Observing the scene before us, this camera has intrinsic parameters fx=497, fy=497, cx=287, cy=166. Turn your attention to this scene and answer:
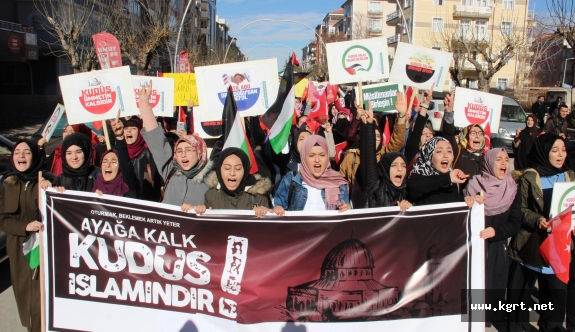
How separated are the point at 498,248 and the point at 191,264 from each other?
249cm

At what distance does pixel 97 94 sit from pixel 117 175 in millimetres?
1360

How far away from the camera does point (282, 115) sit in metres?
4.99

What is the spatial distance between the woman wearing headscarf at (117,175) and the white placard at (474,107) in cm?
434

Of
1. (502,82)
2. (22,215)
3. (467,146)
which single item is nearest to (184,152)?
(22,215)

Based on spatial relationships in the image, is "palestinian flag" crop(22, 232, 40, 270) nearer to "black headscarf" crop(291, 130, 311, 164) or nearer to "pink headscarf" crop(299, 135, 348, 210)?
"pink headscarf" crop(299, 135, 348, 210)

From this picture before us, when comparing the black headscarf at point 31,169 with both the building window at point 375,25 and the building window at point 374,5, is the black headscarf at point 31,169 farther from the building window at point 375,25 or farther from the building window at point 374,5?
the building window at point 374,5

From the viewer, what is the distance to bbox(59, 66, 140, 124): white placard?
5105mm

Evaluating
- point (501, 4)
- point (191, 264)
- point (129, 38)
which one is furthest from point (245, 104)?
point (501, 4)

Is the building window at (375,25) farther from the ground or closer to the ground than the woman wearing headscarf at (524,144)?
farther from the ground

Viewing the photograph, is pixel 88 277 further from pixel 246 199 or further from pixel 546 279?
pixel 546 279

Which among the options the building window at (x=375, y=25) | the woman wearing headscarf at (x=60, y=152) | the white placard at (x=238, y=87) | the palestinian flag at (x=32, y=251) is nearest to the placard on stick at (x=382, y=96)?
the white placard at (x=238, y=87)

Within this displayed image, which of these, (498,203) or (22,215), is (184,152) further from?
(498,203)

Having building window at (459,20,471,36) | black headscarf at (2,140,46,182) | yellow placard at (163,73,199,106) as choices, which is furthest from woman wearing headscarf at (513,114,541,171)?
building window at (459,20,471,36)

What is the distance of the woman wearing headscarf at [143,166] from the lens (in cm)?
486
